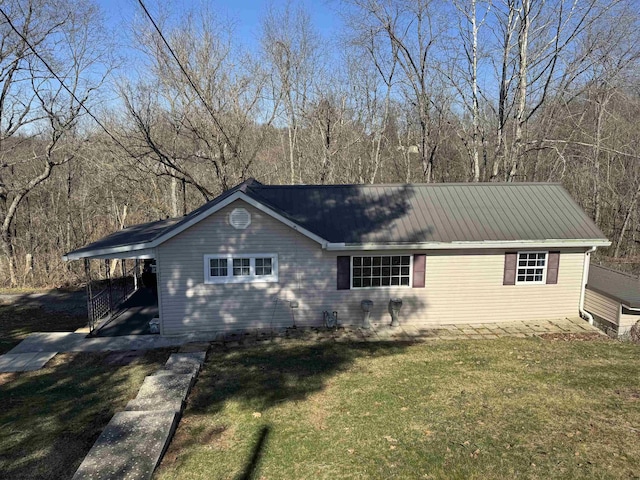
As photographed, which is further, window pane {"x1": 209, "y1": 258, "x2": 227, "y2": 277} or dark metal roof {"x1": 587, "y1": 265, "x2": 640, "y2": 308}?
window pane {"x1": 209, "y1": 258, "x2": 227, "y2": 277}

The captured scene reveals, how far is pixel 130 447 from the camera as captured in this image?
5746 mm

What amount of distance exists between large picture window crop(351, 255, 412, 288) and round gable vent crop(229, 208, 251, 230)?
123 inches

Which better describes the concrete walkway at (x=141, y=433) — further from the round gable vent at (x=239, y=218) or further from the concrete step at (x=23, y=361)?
the round gable vent at (x=239, y=218)

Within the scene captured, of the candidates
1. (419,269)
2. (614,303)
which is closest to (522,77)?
(614,303)

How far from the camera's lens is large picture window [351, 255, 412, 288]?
38.7 ft

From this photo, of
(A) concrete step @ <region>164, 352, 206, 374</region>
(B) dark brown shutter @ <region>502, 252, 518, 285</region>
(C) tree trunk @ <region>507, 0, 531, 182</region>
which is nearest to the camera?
(A) concrete step @ <region>164, 352, 206, 374</region>

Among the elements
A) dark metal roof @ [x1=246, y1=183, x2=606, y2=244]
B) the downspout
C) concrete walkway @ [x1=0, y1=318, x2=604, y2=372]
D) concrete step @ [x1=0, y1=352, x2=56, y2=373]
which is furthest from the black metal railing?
the downspout

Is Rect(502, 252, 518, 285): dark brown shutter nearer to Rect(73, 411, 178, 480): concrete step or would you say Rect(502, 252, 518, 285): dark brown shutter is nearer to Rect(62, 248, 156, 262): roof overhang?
Rect(73, 411, 178, 480): concrete step

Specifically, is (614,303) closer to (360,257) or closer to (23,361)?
(360,257)

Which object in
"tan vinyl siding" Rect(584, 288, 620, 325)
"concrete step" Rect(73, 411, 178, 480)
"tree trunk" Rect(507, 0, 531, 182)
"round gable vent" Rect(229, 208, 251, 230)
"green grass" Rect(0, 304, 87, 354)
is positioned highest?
"tree trunk" Rect(507, 0, 531, 182)

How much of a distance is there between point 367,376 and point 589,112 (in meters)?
20.9

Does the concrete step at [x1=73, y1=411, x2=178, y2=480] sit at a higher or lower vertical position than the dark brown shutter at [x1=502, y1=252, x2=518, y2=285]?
lower

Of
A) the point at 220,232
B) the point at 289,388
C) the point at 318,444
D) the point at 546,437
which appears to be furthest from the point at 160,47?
the point at 546,437

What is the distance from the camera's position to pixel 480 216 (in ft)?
40.7
